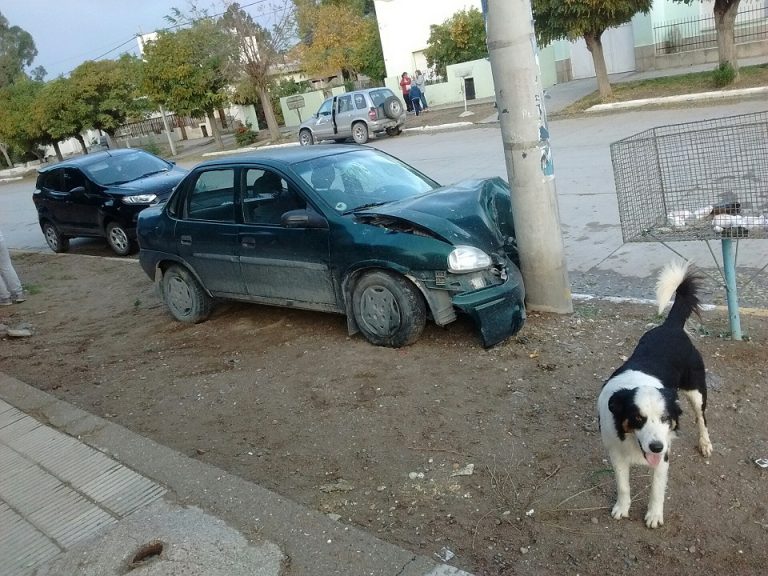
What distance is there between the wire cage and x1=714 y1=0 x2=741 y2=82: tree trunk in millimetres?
16582

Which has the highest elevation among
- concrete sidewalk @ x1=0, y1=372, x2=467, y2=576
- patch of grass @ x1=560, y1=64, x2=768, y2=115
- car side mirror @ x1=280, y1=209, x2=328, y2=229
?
car side mirror @ x1=280, y1=209, x2=328, y2=229

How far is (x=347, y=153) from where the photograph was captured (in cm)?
678

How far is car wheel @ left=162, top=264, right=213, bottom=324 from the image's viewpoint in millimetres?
7289

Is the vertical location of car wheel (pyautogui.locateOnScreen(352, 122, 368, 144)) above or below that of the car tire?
below

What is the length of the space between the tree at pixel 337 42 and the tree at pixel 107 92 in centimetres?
1002

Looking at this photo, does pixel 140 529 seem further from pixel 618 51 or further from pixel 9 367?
pixel 618 51

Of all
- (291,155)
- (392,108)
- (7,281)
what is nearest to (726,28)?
(392,108)

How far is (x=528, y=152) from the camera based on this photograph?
5.66 meters

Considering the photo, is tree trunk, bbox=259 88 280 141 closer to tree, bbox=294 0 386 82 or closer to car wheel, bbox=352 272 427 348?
tree, bbox=294 0 386 82

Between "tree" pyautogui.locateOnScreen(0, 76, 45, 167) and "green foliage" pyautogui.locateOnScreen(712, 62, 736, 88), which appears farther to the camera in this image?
"tree" pyautogui.locateOnScreen(0, 76, 45, 167)

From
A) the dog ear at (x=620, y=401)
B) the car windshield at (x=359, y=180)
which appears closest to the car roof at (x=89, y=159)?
the car windshield at (x=359, y=180)

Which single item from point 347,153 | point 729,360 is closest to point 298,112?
point 347,153

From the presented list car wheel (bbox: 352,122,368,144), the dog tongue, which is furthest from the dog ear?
car wheel (bbox: 352,122,368,144)

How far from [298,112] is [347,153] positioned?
1321 inches
